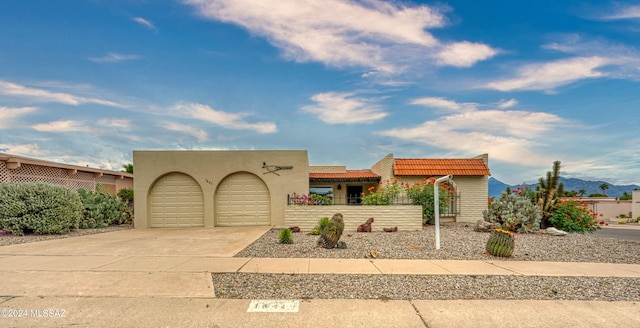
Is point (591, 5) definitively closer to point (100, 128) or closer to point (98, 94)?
point (98, 94)

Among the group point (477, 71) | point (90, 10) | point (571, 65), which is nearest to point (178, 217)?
point (90, 10)

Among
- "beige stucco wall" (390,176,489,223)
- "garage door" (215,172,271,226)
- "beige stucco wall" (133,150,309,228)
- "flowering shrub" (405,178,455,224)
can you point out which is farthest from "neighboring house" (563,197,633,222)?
"garage door" (215,172,271,226)

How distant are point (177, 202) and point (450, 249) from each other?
38.5 ft

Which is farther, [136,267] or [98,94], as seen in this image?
[98,94]

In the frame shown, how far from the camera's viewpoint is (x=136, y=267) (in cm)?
646

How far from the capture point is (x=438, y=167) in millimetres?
18703

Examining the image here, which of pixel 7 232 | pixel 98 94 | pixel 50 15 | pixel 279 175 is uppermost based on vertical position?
pixel 50 15

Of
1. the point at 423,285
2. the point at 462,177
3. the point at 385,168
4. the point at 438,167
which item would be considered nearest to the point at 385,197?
the point at 385,168

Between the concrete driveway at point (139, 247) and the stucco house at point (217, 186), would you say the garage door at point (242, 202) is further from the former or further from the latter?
the concrete driveway at point (139, 247)

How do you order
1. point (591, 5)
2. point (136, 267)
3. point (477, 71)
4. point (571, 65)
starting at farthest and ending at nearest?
1. point (477, 71)
2. point (571, 65)
3. point (591, 5)
4. point (136, 267)

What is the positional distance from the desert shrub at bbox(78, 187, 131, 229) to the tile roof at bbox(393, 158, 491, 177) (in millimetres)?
14045

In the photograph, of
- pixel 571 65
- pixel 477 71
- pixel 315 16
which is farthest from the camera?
pixel 477 71

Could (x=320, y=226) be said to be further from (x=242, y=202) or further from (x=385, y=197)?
(x=242, y=202)

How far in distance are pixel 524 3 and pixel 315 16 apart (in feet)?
22.3
